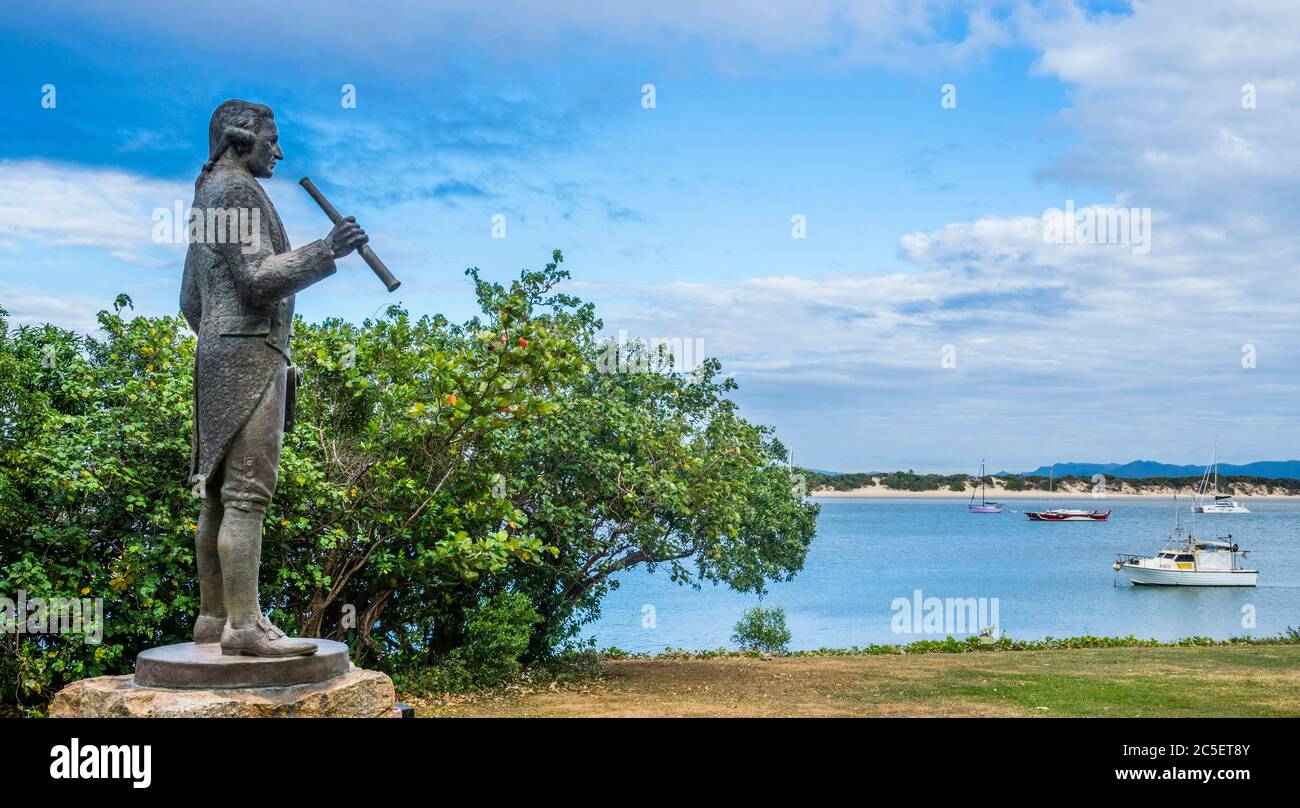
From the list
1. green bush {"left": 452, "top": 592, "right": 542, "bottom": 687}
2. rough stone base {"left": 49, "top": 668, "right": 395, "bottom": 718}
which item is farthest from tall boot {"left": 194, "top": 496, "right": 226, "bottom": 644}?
green bush {"left": 452, "top": 592, "right": 542, "bottom": 687}

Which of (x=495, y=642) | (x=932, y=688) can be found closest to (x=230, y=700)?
(x=495, y=642)

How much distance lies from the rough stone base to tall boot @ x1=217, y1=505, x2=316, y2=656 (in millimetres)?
197

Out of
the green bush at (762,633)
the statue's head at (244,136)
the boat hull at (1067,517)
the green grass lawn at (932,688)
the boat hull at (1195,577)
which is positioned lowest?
the boat hull at (1067,517)

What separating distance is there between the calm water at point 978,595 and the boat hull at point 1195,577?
0.47 metres

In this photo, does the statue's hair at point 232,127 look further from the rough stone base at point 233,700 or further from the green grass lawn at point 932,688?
the green grass lawn at point 932,688

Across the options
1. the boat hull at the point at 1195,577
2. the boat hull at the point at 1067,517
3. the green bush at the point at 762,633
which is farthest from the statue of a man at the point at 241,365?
the boat hull at the point at 1067,517

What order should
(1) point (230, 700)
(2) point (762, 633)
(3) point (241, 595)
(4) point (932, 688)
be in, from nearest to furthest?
1. (1) point (230, 700)
2. (3) point (241, 595)
3. (4) point (932, 688)
4. (2) point (762, 633)

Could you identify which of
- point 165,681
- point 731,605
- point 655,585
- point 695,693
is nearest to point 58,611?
point 165,681

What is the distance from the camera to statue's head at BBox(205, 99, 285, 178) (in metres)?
5.17

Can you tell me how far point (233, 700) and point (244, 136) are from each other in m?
2.74

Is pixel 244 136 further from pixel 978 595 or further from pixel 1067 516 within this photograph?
pixel 1067 516

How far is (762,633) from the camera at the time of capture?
19.7 metres

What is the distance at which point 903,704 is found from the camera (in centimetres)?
1073

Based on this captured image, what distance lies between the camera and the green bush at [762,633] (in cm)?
1966
